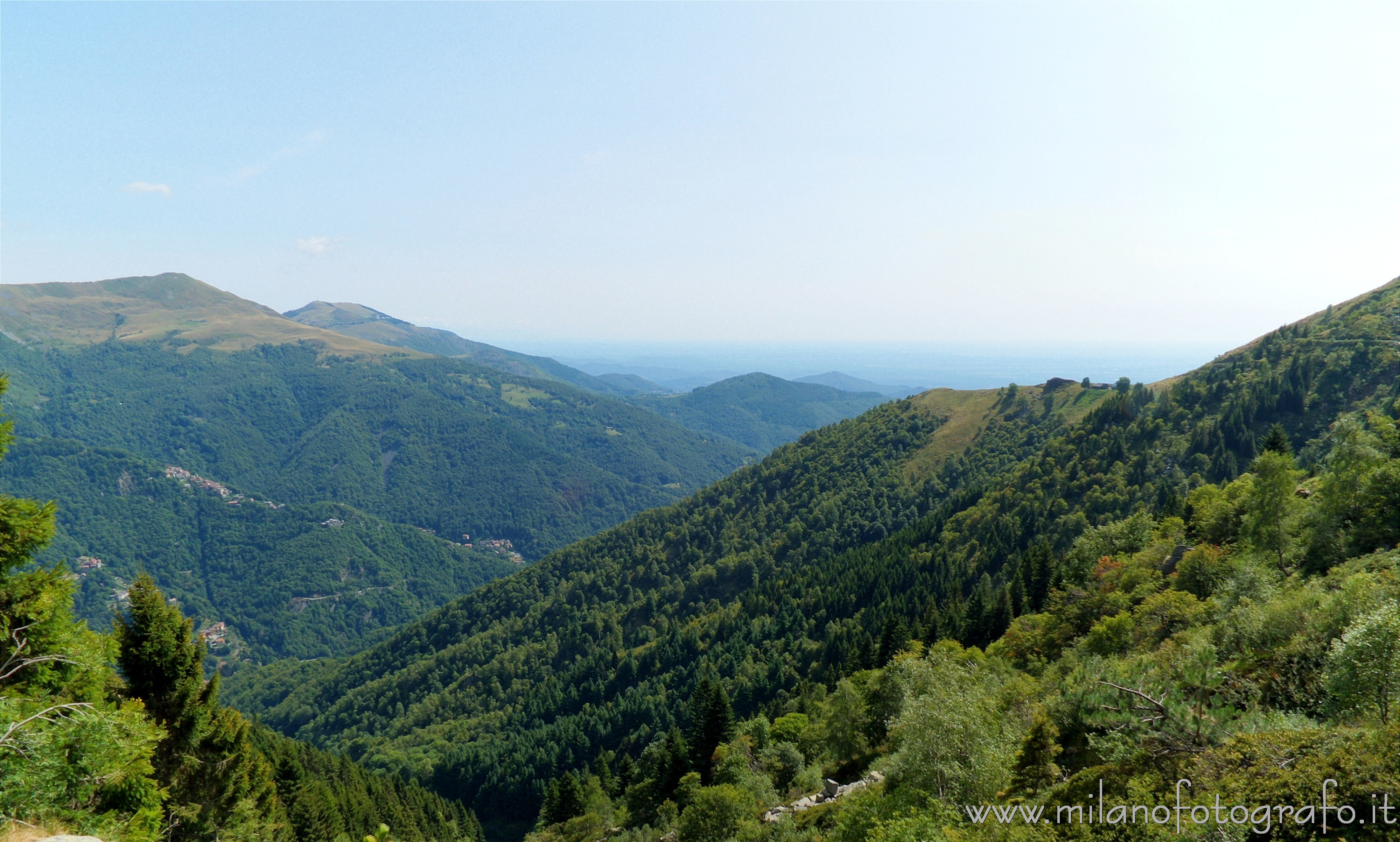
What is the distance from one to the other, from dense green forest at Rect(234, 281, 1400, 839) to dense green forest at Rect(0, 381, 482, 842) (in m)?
25.0

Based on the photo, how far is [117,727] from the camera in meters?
14.5

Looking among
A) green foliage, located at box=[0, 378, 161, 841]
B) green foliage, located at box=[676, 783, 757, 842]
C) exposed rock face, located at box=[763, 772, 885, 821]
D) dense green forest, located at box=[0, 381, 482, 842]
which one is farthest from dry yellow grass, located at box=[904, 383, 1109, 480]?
green foliage, located at box=[0, 378, 161, 841]

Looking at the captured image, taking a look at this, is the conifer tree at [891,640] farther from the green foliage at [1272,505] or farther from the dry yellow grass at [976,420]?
the dry yellow grass at [976,420]

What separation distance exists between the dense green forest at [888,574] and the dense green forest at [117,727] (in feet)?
82.1

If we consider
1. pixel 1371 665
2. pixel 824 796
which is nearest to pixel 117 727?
pixel 1371 665

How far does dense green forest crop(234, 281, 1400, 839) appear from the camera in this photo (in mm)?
47625

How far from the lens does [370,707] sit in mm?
154750

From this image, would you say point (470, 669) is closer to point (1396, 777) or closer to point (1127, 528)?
point (1127, 528)

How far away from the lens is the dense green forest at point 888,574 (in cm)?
4762

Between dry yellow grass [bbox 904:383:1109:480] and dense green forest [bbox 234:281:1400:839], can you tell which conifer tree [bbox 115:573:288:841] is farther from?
dry yellow grass [bbox 904:383:1109:480]

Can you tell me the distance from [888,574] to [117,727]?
4432 inches

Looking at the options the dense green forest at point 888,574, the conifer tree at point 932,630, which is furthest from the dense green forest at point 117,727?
the conifer tree at point 932,630

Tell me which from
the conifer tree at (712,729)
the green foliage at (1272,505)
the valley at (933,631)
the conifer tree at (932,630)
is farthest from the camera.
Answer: the conifer tree at (932,630)

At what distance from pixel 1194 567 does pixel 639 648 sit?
113 m
